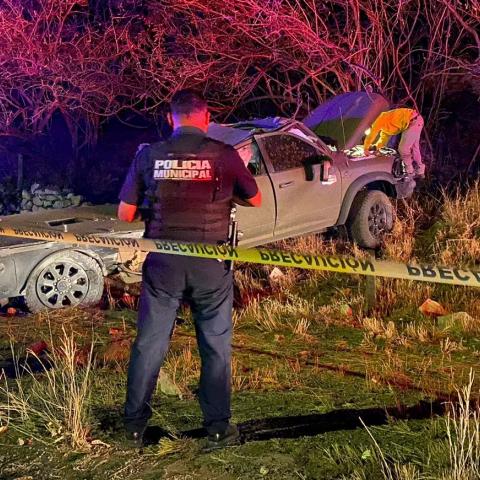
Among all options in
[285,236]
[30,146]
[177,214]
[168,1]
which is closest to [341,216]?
[285,236]

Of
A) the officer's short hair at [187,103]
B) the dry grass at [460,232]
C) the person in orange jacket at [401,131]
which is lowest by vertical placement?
the dry grass at [460,232]

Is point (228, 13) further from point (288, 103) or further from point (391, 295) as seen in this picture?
point (391, 295)

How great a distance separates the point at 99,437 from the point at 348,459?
128 centimetres

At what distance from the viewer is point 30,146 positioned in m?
17.0

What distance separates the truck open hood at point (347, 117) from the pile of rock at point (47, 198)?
5.06m

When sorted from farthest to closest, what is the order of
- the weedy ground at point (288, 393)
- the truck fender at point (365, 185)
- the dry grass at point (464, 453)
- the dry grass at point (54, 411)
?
the truck fender at point (365, 185) < the dry grass at point (54, 411) < the weedy ground at point (288, 393) < the dry grass at point (464, 453)

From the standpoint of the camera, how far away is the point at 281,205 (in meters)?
7.99

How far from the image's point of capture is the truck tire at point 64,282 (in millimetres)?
7020

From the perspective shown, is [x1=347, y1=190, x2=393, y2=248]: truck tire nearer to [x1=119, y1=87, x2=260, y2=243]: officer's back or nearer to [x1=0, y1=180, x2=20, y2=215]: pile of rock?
[x1=119, y1=87, x2=260, y2=243]: officer's back

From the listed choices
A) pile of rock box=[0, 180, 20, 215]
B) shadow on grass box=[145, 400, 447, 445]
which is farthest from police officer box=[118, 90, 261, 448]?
pile of rock box=[0, 180, 20, 215]

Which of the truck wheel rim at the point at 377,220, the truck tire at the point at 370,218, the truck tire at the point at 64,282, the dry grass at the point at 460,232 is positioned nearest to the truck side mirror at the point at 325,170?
the truck tire at the point at 370,218

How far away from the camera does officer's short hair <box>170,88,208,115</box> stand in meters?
3.78

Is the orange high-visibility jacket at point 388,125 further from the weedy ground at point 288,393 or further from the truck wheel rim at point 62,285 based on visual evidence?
the truck wheel rim at point 62,285

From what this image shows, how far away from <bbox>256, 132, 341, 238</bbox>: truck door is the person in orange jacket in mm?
1277
